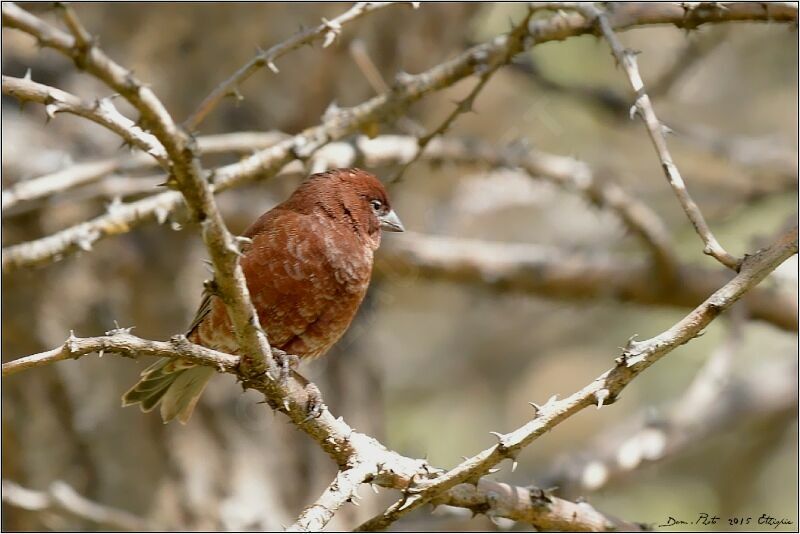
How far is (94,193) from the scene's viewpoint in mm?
4949

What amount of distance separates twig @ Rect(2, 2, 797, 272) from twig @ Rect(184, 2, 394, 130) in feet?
2.02

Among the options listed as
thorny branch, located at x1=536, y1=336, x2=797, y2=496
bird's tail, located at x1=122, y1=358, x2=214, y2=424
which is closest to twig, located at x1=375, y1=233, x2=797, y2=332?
thorny branch, located at x1=536, y1=336, x2=797, y2=496

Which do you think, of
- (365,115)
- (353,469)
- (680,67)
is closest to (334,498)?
(353,469)

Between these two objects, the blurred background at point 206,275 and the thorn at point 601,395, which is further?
the blurred background at point 206,275

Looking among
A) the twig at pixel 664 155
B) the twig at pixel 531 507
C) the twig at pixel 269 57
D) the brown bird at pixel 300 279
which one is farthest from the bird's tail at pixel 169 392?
the twig at pixel 664 155

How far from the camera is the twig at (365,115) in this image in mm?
3666


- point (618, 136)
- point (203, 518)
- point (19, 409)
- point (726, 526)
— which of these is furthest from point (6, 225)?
point (618, 136)

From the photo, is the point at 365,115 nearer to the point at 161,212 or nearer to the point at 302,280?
the point at 302,280

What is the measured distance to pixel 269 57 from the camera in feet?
10.7

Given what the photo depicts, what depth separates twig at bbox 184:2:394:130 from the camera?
3.16 meters

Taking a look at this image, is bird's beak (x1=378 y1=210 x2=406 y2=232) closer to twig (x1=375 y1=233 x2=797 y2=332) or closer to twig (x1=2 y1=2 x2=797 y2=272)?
twig (x1=2 y1=2 x2=797 y2=272)

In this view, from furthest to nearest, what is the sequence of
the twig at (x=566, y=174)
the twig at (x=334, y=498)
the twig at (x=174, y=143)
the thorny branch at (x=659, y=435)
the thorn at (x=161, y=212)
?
the twig at (x=566, y=174), the thorny branch at (x=659, y=435), the thorn at (x=161, y=212), the twig at (x=334, y=498), the twig at (x=174, y=143)

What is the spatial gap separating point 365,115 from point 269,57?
891mm

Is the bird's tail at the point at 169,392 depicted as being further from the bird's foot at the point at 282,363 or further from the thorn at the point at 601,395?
the thorn at the point at 601,395
